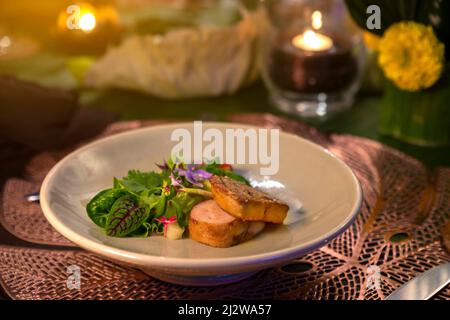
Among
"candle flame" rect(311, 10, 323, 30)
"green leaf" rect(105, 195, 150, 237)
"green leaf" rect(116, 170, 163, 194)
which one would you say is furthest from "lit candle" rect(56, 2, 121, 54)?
"green leaf" rect(105, 195, 150, 237)

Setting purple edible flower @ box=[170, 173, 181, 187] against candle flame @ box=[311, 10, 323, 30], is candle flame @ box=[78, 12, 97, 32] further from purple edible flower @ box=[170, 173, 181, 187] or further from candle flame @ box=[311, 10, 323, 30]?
purple edible flower @ box=[170, 173, 181, 187]

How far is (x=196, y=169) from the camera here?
3.82 feet

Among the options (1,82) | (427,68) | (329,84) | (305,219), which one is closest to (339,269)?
(305,219)

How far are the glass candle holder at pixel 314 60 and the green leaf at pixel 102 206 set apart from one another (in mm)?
836

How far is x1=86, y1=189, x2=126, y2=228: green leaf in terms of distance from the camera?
3.41 ft

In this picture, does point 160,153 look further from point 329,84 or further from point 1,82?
point 329,84

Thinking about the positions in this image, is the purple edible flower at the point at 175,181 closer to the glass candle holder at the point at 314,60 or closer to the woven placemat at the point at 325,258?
the woven placemat at the point at 325,258

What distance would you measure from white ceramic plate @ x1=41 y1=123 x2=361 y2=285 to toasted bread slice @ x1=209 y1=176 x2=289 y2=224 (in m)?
0.04

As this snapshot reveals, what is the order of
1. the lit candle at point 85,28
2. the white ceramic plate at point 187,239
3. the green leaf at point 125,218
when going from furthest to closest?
1. the lit candle at point 85,28
2. the green leaf at point 125,218
3. the white ceramic plate at point 187,239

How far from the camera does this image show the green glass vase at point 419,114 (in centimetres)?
156

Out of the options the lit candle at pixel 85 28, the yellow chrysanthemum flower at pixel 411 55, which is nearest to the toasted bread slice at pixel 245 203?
the yellow chrysanthemum flower at pixel 411 55

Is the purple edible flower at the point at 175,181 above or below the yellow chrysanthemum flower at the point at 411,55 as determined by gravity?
below

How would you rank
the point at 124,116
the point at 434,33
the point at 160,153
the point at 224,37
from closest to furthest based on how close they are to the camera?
1. the point at 160,153
2. the point at 434,33
3. the point at 124,116
4. the point at 224,37

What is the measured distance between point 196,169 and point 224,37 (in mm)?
807
